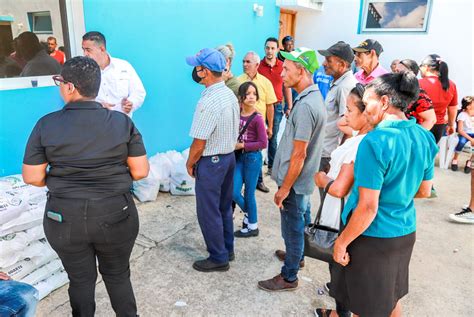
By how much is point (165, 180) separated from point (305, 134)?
106 inches

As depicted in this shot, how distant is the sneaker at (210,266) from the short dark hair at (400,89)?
2.04 meters

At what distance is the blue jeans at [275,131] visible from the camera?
18.0ft

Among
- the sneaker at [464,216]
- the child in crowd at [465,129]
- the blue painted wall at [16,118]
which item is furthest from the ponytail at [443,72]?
the blue painted wall at [16,118]

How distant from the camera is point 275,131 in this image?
18.3 ft

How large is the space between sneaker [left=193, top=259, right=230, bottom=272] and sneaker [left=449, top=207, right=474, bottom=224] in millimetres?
2988

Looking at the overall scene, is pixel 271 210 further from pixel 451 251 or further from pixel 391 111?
pixel 391 111

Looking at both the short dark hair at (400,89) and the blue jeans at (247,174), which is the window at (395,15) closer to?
the blue jeans at (247,174)

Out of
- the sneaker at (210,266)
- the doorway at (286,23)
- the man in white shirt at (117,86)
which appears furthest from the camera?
the doorway at (286,23)

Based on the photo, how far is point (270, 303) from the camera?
9.13ft

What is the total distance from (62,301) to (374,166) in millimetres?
2440

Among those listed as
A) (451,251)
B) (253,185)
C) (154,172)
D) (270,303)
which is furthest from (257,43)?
(270,303)

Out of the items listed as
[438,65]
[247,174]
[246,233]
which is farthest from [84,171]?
[438,65]

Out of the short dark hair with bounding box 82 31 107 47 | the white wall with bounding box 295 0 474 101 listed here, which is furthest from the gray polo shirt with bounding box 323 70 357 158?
the white wall with bounding box 295 0 474 101

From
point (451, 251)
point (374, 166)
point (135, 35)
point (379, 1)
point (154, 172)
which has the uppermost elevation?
point (379, 1)
